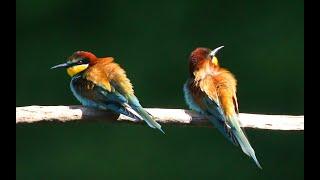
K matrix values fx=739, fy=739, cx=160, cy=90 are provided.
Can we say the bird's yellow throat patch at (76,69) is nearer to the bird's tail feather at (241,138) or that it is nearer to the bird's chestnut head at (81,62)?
the bird's chestnut head at (81,62)

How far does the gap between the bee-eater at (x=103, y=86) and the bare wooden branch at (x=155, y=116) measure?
0.10 ft

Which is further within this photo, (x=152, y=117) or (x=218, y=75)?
(x=218, y=75)

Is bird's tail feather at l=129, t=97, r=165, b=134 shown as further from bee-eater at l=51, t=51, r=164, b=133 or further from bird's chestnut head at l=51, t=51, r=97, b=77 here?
bird's chestnut head at l=51, t=51, r=97, b=77

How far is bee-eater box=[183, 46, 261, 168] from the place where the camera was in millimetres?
2053

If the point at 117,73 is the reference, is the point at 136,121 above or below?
below

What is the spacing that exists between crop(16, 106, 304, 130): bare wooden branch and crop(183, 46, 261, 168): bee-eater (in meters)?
0.03

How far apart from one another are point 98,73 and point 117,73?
0.20 feet

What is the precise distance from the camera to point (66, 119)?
204 cm

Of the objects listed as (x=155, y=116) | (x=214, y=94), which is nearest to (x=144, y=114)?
(x=155, y=116)

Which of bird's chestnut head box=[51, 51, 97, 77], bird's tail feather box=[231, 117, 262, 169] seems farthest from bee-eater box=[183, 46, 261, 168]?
bird's chestnut head box=[51, 51, 97, 77]

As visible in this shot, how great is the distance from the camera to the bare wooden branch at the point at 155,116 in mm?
2033
